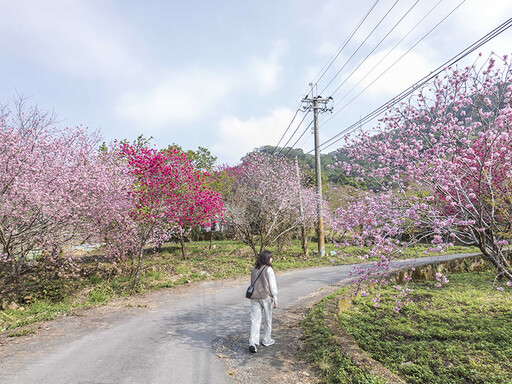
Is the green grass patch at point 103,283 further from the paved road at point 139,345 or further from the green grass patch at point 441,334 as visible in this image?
the green grass patch at point 441,334

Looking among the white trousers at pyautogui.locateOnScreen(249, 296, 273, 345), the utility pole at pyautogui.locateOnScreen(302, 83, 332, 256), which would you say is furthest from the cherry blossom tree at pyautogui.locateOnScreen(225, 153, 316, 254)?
the white trousers at pyautogui.locateOnScreen(249, 296, 273, 345)

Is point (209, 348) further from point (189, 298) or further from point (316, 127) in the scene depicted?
point (316, 127)

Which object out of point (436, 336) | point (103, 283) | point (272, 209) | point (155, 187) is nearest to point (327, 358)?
point (436, 336)

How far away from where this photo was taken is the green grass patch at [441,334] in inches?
166

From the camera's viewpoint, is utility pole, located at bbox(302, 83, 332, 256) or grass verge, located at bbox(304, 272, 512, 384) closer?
grass verge, located at bbox(304, 272, 512, 384)

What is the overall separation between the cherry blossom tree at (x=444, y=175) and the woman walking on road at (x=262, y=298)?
1715mm

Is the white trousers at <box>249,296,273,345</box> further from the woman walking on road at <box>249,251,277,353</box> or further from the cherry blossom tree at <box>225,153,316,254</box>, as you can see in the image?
the cherry blossom tree at <box>225,153,316,254</box>

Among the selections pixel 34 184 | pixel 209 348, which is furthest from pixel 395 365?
pixel 34 184

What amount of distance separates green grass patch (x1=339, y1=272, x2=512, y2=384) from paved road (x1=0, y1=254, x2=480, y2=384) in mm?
2459

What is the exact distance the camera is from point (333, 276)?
12.5 metres

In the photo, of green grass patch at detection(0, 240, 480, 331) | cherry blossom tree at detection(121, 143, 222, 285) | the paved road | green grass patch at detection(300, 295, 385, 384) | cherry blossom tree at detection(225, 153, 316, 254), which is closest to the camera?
green grass patch at detection(300, 295, 385, 384)

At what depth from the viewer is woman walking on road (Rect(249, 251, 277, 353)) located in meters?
Answer: 5.24

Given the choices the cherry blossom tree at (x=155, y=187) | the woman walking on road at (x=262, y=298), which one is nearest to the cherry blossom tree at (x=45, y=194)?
the cherry blossom tree at (x=155, y=187)

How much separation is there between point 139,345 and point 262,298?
257 centimetres
